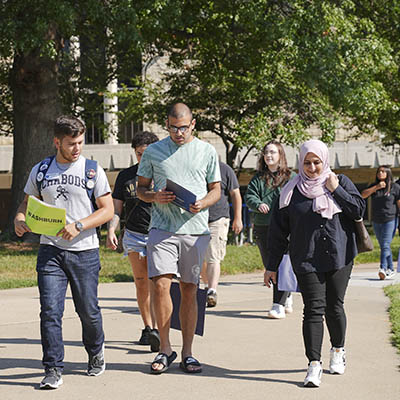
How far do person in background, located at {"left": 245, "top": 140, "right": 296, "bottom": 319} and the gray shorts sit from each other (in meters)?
2.86

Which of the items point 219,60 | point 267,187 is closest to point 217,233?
point 267,187

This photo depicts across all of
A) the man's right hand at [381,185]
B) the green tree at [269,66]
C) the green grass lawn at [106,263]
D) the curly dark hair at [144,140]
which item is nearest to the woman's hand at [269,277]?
the curly dark hair at [144,140]

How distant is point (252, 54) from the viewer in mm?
19266

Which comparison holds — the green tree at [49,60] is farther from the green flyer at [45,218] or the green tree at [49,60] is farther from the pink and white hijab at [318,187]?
the pink and white hijab at [318,187]

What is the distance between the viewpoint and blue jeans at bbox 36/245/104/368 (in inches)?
216

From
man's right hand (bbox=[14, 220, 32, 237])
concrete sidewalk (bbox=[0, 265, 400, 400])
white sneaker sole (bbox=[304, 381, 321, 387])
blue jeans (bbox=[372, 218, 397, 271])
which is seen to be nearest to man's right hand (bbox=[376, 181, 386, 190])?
blue jeans (bbox=[372, 218, 397, 271])

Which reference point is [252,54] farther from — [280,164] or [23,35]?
[280,164]

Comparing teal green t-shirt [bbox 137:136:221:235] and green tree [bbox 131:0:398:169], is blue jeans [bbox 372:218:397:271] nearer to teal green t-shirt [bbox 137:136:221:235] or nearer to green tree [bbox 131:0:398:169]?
green tree [bbox 131:0:398:169]

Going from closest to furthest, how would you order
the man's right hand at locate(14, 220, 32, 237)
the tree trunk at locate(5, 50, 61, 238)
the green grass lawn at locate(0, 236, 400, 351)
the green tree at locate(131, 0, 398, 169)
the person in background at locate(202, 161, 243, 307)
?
the man's right hand at locate(14, 220, 32, 237)
the person in background at locate(202, 161, 243, 307)
the green grass lawn at locate(0, 236, 400, 351)
the green tree at locate(131, 0, 398, 169)
the tree trunk at locate(5, 50, 61, 238)

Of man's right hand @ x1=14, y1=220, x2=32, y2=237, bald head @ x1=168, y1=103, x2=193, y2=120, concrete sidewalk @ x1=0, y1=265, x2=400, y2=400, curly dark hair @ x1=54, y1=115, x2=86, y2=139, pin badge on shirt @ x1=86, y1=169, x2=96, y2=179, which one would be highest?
bald head @ x1=168, y1=103, x2=193, y2=120

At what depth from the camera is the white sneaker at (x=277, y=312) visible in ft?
27.5

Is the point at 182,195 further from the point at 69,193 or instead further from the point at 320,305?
the point at 320,305

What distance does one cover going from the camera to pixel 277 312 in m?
8.38

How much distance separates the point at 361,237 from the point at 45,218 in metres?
2.23
